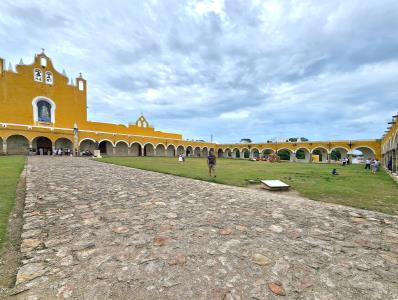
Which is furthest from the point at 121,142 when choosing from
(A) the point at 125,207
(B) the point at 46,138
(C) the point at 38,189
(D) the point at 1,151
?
(A) the point at 125,207

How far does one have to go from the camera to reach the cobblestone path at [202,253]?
192cm

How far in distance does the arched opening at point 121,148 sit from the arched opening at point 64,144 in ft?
25.0

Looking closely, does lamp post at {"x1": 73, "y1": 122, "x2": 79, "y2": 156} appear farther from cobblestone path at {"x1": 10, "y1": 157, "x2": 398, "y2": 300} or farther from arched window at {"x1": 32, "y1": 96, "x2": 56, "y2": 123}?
cobblestone path at {"x1": 10, "y1": 157, "x2": 398, "y2": 300}

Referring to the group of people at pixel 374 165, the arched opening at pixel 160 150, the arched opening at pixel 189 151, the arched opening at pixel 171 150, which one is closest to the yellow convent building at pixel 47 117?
the arched opening at pixel 160 150

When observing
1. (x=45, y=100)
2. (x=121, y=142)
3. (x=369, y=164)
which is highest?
Answer: (x=45, y=100)

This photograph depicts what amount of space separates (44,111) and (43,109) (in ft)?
1.01

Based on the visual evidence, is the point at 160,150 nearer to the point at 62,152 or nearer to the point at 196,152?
the point at 196,152

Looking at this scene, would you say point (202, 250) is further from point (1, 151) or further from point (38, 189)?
point (1, 151)

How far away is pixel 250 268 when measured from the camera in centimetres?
226

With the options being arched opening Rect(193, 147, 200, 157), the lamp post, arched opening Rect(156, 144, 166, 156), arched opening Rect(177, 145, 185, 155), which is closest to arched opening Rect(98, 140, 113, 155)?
the lamp post

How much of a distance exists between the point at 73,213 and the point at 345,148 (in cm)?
4048

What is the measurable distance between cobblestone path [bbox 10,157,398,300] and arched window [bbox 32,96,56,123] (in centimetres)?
3240

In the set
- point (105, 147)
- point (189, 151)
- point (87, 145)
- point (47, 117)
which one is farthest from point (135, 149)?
point (189, 151)

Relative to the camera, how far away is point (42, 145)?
1145 inches
